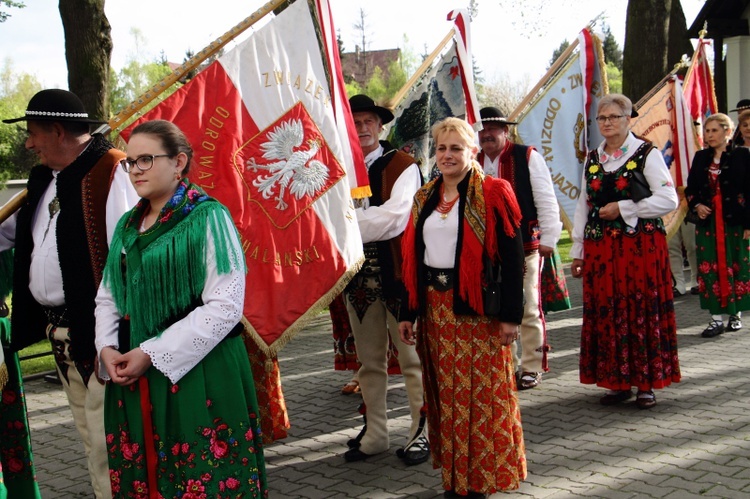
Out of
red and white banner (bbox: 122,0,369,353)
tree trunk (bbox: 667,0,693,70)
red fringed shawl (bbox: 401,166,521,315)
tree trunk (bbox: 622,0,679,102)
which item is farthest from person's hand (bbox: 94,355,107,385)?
tree trunk (bbox: 667,0,693,70)

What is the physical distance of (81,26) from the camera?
8984 mm

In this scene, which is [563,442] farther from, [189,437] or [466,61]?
[189,437]

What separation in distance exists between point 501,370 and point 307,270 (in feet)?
3.81

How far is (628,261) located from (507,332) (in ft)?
7.13

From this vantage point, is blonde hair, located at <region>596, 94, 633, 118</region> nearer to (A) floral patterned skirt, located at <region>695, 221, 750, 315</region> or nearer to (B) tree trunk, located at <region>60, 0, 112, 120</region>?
(A) floral patterned skirt, located at <region>695, 221, 750, 315</region>

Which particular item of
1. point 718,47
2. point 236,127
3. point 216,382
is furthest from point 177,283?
point 718,47

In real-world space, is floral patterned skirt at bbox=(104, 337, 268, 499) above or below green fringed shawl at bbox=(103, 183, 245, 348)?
below

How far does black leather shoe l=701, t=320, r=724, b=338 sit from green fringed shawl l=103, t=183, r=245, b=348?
21.0ft

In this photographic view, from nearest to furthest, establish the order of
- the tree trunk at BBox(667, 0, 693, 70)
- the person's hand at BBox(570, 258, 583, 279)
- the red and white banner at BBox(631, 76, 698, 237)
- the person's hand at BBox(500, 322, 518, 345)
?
the person's hand at BBox(500, 322, 518, 345)
the person's hand at BBox(570, 258, 583, 279)
the red and white banner at BBox(631, 76, 698, 237)
the tree trunk at BBox(667, 0, 693, 70)

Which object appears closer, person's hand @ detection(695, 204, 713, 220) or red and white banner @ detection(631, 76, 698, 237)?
person's hand @ detection(695, 204, 713, 220)

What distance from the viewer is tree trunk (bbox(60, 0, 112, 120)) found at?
352 inches

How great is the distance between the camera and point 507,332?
423cm

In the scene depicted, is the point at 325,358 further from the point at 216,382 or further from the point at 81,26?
the point at 216,382

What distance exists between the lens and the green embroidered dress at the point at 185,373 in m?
3.15
